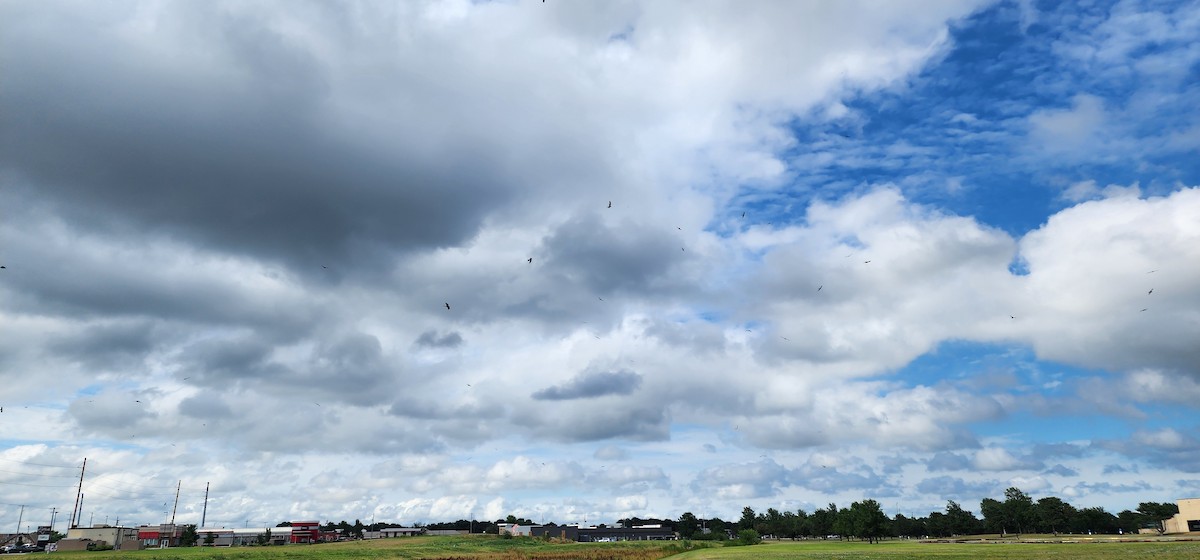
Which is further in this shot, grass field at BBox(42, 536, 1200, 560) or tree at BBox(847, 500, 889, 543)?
tree at BBox(847, 500, 889, 543)

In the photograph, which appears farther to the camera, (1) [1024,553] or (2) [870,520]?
(2) [870,520]

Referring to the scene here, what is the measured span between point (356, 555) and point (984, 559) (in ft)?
375

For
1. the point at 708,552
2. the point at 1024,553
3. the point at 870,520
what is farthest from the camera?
the point at 870,520

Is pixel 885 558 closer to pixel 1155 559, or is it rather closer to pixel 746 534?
pixel 1155 559

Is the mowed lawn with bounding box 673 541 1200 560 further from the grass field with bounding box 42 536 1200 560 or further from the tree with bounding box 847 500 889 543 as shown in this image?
the tree with bounding box 847 500 889 543

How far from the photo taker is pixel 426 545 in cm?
19175

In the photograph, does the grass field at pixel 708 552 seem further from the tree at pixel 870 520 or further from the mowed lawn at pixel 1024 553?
the tree at pixel 870 520

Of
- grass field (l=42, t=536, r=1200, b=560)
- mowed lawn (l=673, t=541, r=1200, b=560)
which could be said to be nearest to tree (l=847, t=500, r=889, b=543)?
grass field (l=42, t=536, r=1200, b=560)

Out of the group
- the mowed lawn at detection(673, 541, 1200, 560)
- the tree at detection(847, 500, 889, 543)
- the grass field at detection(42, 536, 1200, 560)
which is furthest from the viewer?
the tree at detection(847, 500, 889, 543)

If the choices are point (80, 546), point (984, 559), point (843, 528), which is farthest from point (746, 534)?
point (80, 546)

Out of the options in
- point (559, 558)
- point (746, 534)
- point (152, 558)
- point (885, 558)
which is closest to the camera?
point (885, 558)

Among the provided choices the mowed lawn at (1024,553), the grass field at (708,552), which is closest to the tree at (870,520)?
the grass field at (708,552)

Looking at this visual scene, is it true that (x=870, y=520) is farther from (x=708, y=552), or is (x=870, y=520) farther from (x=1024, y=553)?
(x=1024, y=553)

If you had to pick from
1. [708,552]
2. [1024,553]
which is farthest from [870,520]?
[1024,553]
